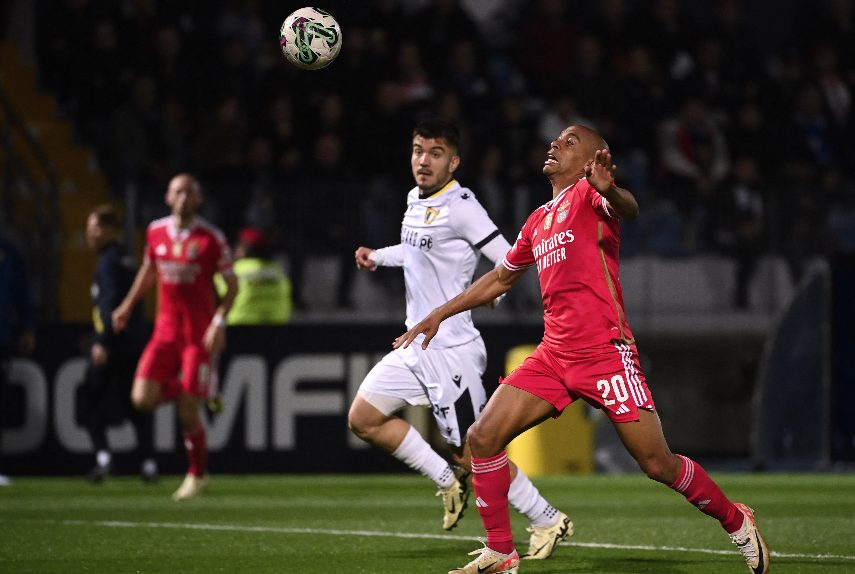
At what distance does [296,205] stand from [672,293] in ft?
12.8

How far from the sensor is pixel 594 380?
709cm

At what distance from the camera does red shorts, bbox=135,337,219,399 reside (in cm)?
1227

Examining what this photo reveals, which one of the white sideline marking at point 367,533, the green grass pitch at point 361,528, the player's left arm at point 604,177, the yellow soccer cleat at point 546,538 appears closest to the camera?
the player's left arm at point 604,177

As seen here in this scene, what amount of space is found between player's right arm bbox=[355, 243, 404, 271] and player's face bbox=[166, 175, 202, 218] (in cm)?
359

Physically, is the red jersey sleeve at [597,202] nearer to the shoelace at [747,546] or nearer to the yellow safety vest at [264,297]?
the shoelace at [747,546]

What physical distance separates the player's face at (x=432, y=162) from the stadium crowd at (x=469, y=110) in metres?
6.42

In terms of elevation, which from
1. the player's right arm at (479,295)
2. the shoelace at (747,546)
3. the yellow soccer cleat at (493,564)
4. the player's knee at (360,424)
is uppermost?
the player's right arm at (479,295)

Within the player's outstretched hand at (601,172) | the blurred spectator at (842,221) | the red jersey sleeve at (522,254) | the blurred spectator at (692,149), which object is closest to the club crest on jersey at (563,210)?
the red jersey sleeve at (522,254)

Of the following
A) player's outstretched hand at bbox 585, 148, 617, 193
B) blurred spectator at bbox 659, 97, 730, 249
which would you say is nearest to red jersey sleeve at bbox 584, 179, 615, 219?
player's outstretched hand at bbox 585, 148, 617, 193

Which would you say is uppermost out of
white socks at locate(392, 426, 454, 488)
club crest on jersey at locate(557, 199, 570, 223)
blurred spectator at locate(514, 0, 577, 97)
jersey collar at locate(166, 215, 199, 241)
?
blurred spectator at locate(514, 0, 577, 97)

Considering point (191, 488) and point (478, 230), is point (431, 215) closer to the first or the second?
point (478, 230)

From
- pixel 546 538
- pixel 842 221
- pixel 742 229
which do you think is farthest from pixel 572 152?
pixel 842 221

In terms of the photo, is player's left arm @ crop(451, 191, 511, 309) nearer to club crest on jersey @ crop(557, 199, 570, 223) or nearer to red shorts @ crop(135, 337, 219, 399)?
club crest on jersey @ crop(557, 199, 570, 223)

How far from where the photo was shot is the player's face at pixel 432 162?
9.06 meters
